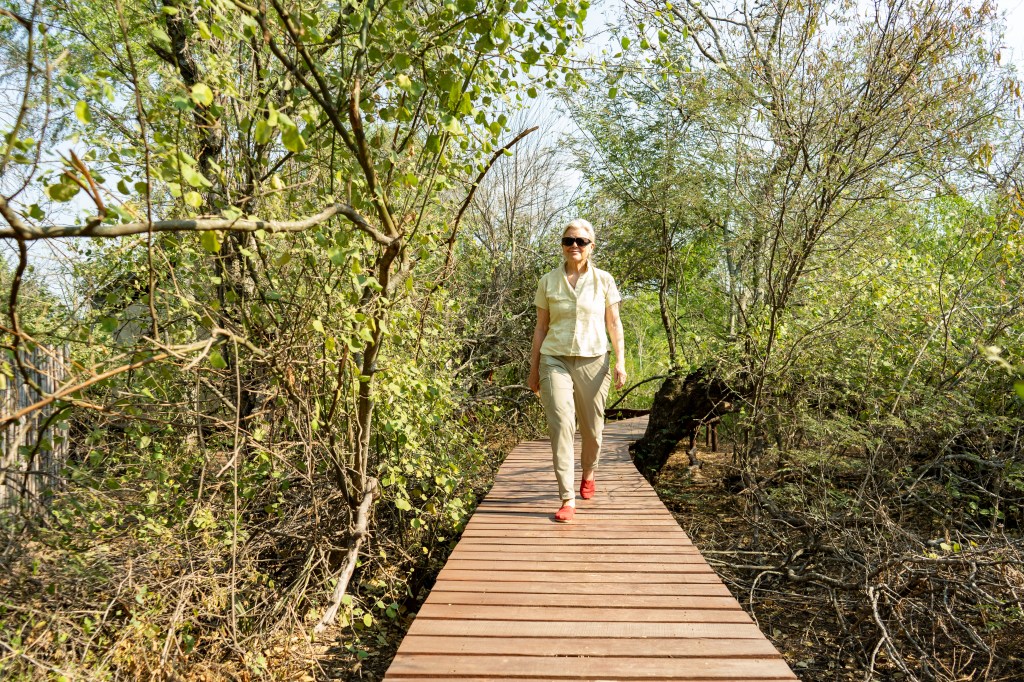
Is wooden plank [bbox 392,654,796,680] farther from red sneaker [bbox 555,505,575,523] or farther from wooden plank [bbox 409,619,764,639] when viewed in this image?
red sneaker [bbox 555,505,575,523]

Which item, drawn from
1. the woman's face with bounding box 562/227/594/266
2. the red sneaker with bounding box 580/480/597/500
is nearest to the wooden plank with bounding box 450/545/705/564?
the red sneaker with bounding box 580/480/597/500

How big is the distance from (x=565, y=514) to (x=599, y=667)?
219 centimetres

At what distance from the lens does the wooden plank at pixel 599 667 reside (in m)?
2.90

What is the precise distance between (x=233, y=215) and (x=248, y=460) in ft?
8.21

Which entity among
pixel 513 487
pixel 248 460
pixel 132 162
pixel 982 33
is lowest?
pixel 513 487

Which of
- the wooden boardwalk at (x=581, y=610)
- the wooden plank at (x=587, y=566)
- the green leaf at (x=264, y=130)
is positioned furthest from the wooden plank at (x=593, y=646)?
the green leaf at (x=264, y=130)

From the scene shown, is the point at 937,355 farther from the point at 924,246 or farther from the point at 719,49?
the point at 924,246

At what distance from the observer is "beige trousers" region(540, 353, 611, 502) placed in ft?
16.3

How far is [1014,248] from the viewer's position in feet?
21.9

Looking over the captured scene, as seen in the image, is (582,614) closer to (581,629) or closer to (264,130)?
(581,629)

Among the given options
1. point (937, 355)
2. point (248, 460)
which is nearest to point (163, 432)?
point (248, 460)

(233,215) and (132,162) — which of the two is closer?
(233,215)

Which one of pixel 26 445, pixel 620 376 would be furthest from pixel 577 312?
pixel 26 445

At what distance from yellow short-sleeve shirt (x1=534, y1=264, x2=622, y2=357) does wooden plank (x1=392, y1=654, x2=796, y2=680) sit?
2.32 meters
